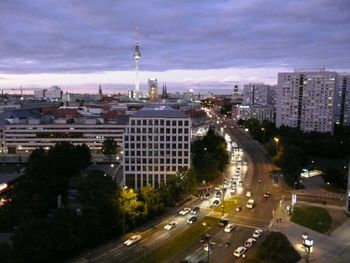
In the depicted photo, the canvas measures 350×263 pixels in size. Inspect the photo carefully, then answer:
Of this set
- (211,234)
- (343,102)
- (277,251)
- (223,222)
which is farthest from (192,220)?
(343,102)

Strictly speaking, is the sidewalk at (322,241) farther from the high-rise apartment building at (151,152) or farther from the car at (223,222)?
the high-rise apartment building at (151,152)

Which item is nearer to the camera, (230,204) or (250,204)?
(250,204)

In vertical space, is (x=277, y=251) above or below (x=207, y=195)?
above

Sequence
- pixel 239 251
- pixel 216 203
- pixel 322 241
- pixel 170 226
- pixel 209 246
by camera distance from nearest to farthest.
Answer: pixel 239 251, pixel 209 246, pixel 322 241, pixel 170 226, pixel 216 203

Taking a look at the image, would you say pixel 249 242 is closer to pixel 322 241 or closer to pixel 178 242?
pixel 178 242

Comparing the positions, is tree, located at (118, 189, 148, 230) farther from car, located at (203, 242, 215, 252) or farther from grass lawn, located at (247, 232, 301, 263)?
grass lawn, located at (247, 232, 301, 263)

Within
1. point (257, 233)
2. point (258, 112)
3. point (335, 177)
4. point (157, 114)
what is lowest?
point (257, 233)
